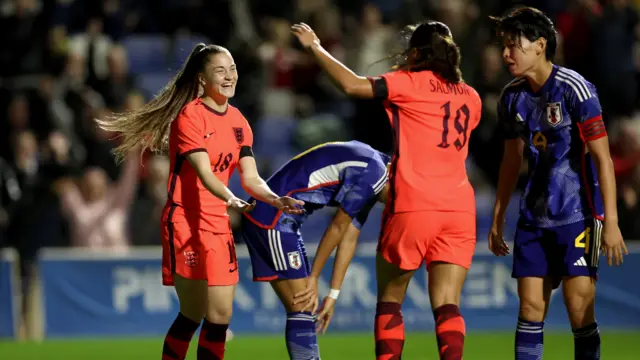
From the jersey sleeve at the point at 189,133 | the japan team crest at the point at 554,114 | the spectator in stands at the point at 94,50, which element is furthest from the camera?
the spectator in stands at the point at 94,50

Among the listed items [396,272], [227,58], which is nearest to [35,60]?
[227,58]

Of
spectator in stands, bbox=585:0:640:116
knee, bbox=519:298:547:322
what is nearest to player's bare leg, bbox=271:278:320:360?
knee, bbox=519:298:547:322

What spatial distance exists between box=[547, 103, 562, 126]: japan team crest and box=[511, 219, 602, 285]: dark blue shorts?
0.55 m

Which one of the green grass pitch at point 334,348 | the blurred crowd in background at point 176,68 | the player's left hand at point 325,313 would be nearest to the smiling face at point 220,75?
the player's left hand at point 325,313

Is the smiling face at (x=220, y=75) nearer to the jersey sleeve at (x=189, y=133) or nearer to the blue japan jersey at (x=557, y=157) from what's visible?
the jersey sleeve at (x=189, y=133)

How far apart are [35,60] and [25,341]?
462 centimetres

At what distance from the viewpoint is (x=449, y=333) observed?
5.98 m

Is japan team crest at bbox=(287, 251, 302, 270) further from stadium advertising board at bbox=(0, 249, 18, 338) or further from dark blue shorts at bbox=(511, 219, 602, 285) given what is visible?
stadium advertising board at bbox=(0, 249, 18, 338)

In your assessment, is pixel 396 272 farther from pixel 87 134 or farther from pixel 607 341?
pixel 87 134

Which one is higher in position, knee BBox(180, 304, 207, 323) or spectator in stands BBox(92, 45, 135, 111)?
spectator in stands BBox(92, 45, 135, 111)

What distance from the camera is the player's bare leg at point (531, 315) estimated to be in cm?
615

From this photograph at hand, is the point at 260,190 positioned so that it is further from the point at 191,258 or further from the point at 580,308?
the point at 580,308

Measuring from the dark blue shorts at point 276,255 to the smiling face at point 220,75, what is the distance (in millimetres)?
837

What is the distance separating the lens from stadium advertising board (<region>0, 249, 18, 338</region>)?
474 inches
